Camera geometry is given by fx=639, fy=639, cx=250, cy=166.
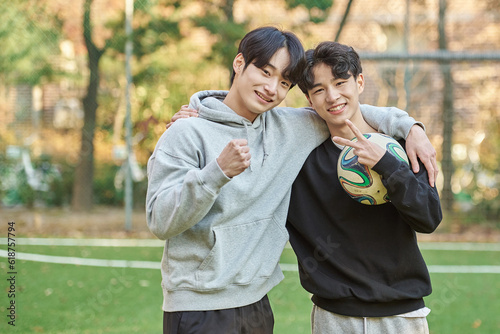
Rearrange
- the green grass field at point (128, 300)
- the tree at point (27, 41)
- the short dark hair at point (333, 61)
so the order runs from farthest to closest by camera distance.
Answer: the tree at point (27, 41), the green grass field at point (128, 300), the short dark hair at point (333, 61)

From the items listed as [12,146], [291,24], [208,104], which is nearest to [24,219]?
[12,146]

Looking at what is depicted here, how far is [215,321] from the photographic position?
7.05ft

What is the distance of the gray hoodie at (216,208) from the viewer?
1.98 m

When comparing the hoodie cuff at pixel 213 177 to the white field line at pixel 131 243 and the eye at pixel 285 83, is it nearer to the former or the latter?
the eye at pixel 285 83

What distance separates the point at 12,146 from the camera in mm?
8688

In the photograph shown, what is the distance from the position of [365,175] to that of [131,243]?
5.56m

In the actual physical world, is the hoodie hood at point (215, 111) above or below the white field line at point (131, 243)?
above

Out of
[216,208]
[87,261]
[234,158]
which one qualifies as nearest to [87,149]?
[87,261]

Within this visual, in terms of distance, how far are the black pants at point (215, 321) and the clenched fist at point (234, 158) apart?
0.53 metres

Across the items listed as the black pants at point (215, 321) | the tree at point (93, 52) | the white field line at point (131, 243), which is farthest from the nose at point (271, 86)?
the tree at point (93, 52)

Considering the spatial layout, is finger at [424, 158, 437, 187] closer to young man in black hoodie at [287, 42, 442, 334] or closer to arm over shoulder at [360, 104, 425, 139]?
young man in black hoodie at [287, 42, 442, 334]

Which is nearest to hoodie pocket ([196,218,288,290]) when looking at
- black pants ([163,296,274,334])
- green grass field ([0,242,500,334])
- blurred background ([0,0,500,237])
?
black pants ([163,296,274,334])

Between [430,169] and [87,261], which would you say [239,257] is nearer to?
[430,169]

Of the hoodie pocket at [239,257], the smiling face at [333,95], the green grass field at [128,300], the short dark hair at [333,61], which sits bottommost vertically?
the green grass field at [128,300]
